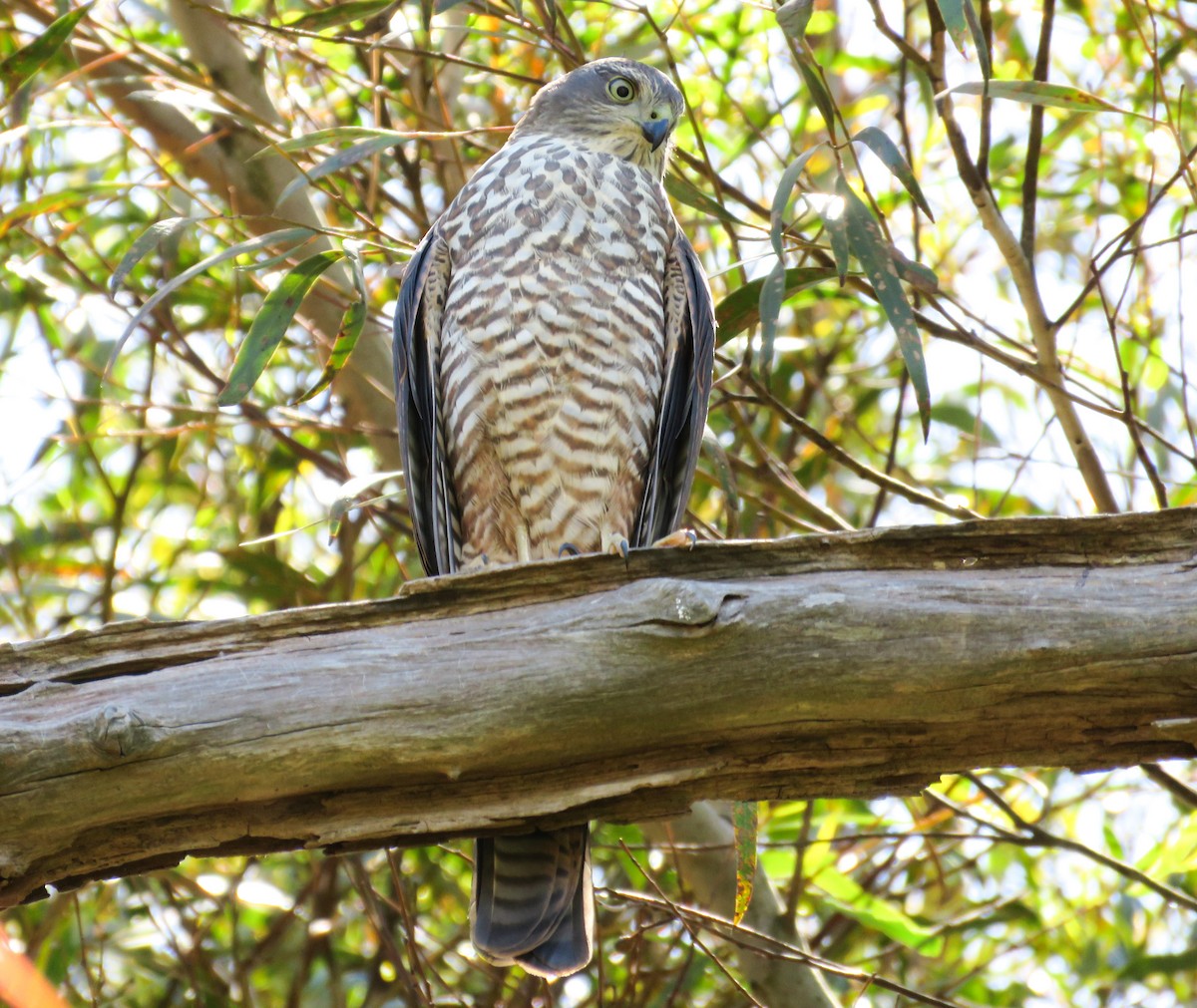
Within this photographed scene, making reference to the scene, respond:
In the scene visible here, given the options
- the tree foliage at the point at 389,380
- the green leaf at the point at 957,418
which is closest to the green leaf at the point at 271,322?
the tree foliage at the point at 389,380

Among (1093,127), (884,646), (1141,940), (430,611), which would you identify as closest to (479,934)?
(430,611)

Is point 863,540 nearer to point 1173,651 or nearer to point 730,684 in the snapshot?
point 730,684

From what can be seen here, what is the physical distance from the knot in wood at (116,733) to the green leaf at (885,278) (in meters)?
1.39

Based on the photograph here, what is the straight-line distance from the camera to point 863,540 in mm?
2111

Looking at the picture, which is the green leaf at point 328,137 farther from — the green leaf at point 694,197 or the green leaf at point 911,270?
the green leaf at point 911,270

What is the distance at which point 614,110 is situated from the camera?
3.56 meters

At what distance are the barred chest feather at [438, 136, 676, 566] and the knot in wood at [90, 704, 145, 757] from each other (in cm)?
124

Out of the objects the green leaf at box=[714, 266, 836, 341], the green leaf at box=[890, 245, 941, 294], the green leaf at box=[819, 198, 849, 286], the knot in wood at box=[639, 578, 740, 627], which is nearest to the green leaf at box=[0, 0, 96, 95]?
the green leaf at box=[714, 266, 836, 341]

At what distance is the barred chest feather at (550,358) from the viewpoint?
302 cm

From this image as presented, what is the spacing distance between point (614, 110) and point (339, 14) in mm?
751

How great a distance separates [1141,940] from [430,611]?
10.2ft

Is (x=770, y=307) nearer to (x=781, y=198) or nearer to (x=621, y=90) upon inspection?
(x=781, y=198)

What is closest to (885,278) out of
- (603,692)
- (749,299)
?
(749,299)

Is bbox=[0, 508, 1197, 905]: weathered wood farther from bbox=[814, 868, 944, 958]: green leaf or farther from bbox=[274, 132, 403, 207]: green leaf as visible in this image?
bbox=[814, 868, 944, 958]: green leaf
